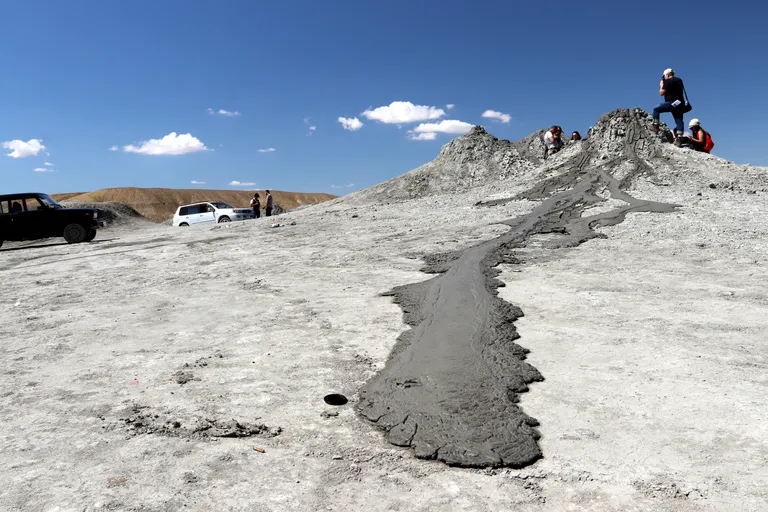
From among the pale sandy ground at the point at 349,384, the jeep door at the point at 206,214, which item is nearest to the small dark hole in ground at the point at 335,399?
the pale sandy ground at the point at 349,384

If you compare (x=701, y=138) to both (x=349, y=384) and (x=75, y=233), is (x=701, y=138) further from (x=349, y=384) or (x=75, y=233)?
(x=75, y=233)

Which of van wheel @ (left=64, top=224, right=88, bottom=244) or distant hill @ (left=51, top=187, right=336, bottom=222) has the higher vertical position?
distant hill @ (left=51, top=187, right=336, bottom=222)

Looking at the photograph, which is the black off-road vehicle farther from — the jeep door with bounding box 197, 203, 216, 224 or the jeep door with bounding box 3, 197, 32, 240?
the jeep door with bounding box 197, 203, 216, 224

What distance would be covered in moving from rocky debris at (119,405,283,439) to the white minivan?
74.6ft

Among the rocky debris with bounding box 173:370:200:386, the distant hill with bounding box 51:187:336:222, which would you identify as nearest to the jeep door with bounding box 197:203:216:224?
the rocky debris with bounding box 173:370:200:386

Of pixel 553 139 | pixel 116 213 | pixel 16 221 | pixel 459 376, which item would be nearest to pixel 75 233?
pixel 16 221

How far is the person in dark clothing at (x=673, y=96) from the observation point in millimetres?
18203

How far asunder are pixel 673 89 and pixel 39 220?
21.7 metres

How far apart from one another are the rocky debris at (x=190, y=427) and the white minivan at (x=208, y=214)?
2273cm

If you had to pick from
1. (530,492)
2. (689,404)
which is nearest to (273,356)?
(530,492)

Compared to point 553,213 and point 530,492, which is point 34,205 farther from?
point 530,492

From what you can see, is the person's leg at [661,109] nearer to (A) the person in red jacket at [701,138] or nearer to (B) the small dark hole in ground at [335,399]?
(A) the person in red jacket at [701,138]

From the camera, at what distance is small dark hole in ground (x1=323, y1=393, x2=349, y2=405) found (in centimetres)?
419

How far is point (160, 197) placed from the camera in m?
68.0
